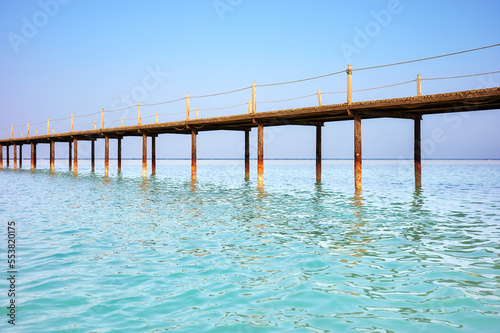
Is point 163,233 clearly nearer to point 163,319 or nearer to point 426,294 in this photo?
point 163,319

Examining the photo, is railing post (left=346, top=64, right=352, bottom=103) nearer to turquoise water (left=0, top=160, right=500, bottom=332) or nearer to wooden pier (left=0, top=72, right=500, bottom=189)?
wooden pier (left=0, top=72, right=500, bottom=189)

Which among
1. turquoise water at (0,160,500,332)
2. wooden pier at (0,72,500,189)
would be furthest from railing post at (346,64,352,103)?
turquoise water at (0,160,500,332)

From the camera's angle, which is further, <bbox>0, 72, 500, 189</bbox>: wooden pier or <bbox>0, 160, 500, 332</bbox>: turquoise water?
<bbox>0, 72, 500, 189</bbox>: wooden pier

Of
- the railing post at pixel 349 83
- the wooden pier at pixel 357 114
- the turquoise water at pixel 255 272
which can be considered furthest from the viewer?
the railing post at pixel 349 83

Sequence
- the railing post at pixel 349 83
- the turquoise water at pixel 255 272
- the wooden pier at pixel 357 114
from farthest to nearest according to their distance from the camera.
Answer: the railing post at pixel 349 83
the wooden pier at pixel 357 114
the turquoise water at pixel 255 272

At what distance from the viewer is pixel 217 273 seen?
20.0ft

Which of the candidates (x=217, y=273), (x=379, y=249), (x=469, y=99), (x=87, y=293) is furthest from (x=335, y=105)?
(x=87, y=293)

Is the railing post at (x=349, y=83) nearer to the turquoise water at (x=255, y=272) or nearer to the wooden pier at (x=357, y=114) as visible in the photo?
the wooden pier at (x=357, y=114)

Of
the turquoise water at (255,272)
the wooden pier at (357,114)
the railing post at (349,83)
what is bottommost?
the turquoise water at (255,272)

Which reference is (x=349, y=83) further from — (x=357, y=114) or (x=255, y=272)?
(x=255, y=272)

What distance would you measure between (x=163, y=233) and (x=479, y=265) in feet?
Result: 20.2

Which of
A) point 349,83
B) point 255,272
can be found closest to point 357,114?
point 349,83

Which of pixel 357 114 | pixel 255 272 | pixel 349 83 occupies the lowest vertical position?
pixel 255 272

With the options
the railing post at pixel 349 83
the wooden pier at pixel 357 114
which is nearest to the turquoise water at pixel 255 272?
the wooden pier at pixel 357 114
